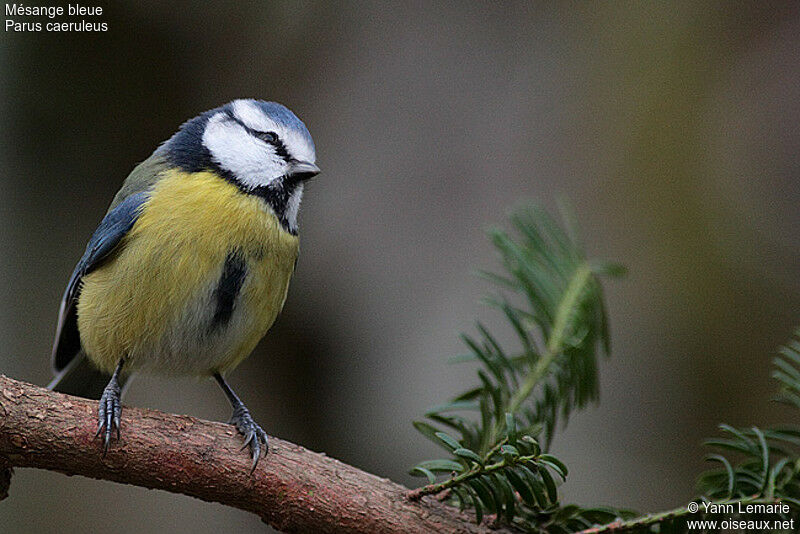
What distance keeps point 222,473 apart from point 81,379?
1.70 feet

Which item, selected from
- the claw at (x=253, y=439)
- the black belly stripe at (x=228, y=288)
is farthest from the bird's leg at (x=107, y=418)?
the black belly stripe at (x=228, y=288)

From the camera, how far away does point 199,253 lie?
0.91m

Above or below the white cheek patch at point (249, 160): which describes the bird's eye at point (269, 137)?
above

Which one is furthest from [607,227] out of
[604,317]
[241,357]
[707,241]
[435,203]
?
[241,357]

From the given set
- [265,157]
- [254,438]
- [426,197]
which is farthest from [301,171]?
[426,197]

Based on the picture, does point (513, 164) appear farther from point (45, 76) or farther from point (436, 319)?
point (45, 76)

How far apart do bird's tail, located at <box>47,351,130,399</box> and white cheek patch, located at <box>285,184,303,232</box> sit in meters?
0.36

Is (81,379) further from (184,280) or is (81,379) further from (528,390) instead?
(528,390)

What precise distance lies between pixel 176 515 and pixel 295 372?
1.39 ft

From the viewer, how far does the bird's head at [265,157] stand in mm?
1004

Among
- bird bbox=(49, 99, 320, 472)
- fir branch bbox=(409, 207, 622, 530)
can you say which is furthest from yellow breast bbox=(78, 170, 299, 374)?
fir branch bbox=(409, 207, 622, 530)

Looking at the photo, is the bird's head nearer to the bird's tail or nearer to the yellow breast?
the yellow breast

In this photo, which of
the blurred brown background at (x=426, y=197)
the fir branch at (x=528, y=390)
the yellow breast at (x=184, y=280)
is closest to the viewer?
the fir branch at (x=528, y=390)

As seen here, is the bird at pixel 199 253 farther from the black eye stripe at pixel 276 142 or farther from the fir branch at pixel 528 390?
the fir branch at pixel 528 390
